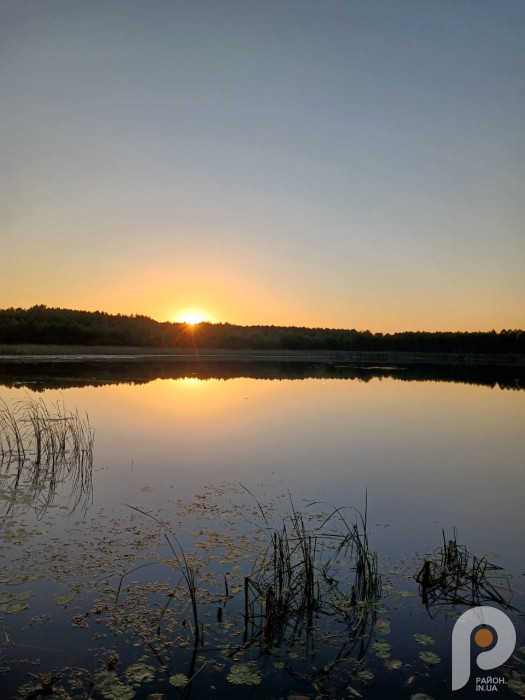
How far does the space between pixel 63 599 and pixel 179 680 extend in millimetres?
1642

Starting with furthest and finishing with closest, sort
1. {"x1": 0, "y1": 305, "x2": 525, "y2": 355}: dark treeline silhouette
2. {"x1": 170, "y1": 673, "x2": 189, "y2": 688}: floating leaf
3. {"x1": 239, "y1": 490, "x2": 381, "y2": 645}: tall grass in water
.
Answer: {"x1": 0, "y1": 305, "x2": 525, "y2": 355}: dark treeline silhouette, {"x1": 239, "y1": 490, "x2": 381, "y2": 645}: tall grass in water, {"x1": 170, "y1": 673, "x2": 189, "y2": 688}: floating leaf

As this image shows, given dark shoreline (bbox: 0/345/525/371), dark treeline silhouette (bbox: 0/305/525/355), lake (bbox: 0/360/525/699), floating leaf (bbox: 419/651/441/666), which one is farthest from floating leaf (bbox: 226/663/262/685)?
dark treeline silhouette (bbox: 0/305/525/355)

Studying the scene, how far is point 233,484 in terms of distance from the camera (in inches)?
367

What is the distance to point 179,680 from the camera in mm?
3818

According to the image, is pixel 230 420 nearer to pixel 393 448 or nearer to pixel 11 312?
pixel 393 448

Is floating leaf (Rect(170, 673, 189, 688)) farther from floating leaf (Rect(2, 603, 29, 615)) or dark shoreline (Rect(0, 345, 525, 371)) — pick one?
dark shoreline (Rect(0, 345, 525, 371))

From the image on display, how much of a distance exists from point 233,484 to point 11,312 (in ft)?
249

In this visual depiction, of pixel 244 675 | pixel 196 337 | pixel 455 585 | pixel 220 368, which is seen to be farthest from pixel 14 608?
pixel 196 337

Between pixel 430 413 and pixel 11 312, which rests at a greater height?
pixel 11 312

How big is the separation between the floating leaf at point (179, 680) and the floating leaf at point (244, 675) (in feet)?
1.00

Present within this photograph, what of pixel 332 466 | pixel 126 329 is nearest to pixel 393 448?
pixel 332 466

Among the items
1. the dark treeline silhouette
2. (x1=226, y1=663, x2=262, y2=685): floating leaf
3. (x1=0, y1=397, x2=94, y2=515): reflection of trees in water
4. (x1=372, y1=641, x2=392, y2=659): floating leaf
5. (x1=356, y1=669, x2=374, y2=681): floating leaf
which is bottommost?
(x1=356, y1=669, x2=374, y2=681): floating leaf

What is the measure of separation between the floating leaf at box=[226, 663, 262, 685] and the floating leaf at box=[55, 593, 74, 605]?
1.81 m

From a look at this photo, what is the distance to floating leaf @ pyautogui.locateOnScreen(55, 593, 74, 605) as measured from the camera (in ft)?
15.9
